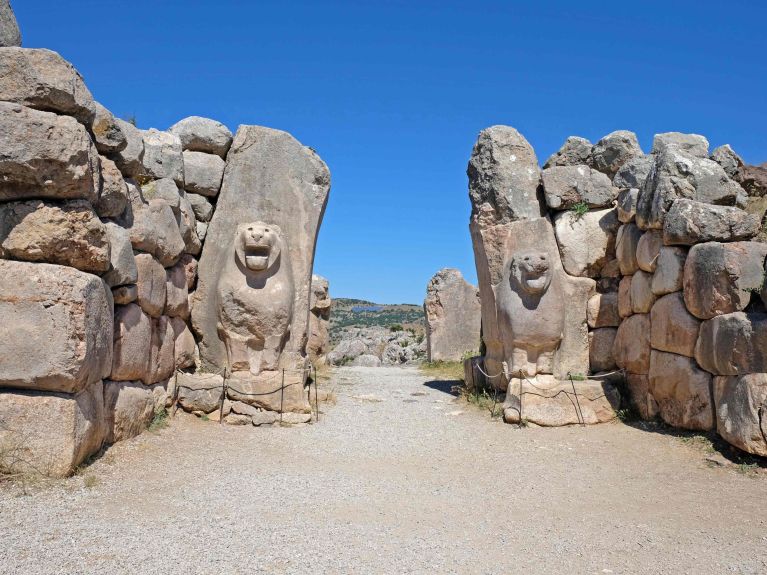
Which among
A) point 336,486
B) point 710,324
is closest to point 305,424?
point 336,486

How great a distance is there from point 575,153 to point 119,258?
224 inches

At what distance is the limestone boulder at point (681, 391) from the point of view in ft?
18.3

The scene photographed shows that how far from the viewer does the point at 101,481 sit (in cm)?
419

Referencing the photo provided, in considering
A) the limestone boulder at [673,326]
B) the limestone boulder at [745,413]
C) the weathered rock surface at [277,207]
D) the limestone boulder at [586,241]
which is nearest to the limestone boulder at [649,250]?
the limestone boulder at [673,326]

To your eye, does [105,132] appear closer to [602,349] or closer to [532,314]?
[532,314]

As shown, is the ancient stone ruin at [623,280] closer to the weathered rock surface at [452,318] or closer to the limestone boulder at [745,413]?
the limestone boulder at [745,413]

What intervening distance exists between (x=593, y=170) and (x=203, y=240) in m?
4.60

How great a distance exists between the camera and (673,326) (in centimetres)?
593

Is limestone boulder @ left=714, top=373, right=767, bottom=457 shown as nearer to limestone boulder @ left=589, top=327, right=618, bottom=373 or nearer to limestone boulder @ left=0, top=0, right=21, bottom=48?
limestone boulder @ left=589, top=327, right=618, bottom=373

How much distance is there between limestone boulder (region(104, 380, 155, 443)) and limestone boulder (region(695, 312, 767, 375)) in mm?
4817

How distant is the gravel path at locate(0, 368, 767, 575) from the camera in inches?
125

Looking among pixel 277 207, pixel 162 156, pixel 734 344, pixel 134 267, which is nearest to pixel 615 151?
pixel 734 344

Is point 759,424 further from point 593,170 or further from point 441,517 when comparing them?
point 593,170

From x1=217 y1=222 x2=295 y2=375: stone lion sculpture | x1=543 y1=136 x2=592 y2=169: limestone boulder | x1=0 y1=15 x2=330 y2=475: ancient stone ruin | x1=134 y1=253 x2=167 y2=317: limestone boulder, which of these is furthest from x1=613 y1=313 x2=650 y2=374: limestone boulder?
x1=134 y1=253 x2=167 y2=317: limestone boulder
